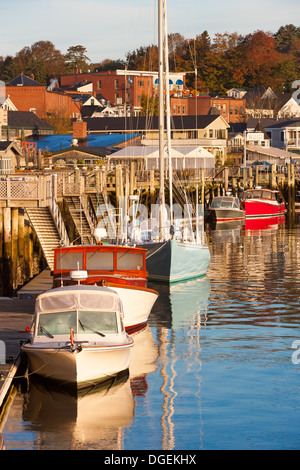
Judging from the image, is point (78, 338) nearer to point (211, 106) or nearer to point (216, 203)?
point (216, 203)

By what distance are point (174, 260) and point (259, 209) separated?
41355mm

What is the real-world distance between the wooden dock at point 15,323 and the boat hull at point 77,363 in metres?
0.67

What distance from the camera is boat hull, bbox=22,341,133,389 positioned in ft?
68.7

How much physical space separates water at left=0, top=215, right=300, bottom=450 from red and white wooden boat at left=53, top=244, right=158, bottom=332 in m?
0.91

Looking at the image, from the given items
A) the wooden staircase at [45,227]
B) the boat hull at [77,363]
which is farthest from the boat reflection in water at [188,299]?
the boat hull at [77,363]

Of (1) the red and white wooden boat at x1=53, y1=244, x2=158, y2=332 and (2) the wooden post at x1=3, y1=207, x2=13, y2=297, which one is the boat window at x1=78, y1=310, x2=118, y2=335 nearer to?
(1) the red and white wooden boat at x1=53, y1=244, x2=158, y2=332

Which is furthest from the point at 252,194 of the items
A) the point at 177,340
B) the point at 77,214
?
the point at 177,340

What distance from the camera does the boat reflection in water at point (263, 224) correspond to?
69375 millimetres

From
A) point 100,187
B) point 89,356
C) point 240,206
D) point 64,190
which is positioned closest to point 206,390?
point 89,356

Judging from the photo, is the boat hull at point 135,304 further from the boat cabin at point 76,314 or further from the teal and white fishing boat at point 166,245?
the teal and white fishing boat at point 166,245

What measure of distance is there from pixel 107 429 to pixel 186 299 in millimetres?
17153

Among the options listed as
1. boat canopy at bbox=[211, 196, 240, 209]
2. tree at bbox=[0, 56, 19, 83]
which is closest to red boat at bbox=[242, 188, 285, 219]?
boat canopy at bbox=[211, 196, 240, 209]

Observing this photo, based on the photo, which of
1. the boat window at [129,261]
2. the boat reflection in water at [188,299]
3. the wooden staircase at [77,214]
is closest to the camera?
the boat window at [129,261]

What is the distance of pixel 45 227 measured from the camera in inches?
1441
